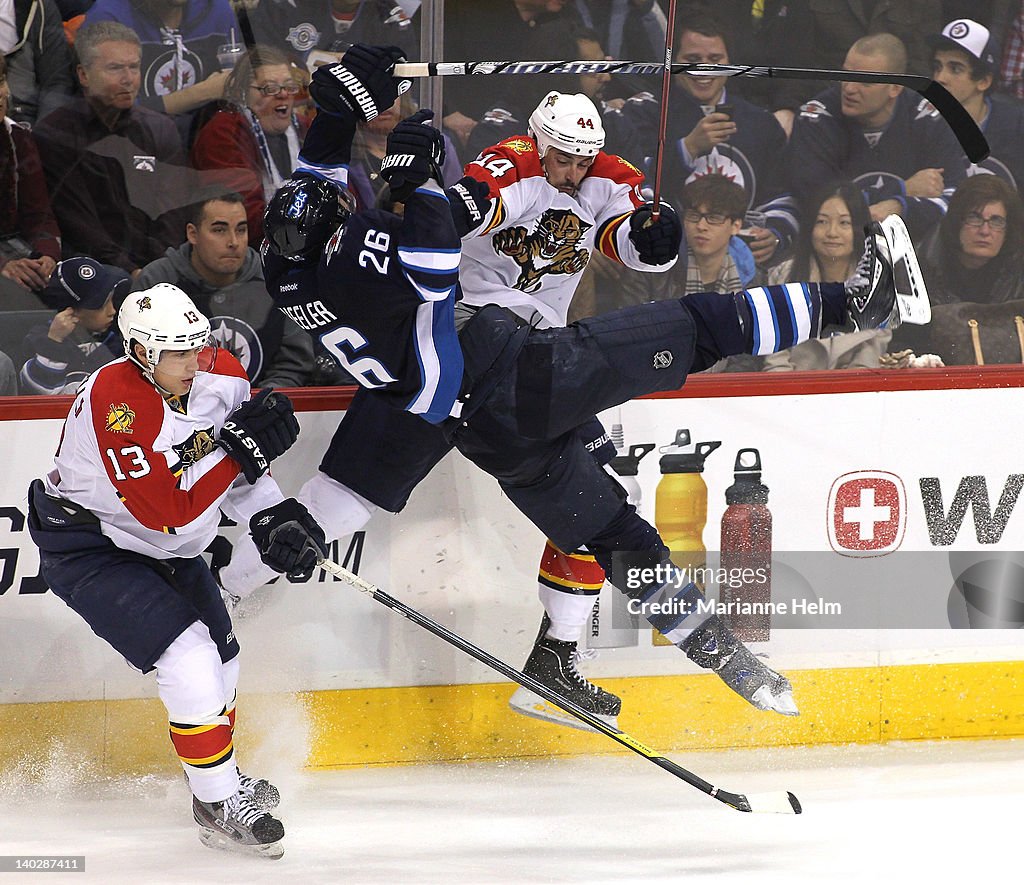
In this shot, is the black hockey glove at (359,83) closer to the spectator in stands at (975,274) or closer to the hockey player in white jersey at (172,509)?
the hockey player in white jersey at (172,509)

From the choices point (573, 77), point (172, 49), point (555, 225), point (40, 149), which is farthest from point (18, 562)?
point (573, 77)

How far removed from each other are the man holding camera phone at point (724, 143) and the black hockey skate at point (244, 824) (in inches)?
73.4

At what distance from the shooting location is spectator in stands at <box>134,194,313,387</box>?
10.7 ft

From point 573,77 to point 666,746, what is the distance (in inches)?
70.4

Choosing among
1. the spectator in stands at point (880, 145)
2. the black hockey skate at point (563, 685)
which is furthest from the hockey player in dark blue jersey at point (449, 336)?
the spectator in stands at point (880, 145)

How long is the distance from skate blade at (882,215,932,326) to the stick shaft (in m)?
1.13

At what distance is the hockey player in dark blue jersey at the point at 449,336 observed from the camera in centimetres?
280

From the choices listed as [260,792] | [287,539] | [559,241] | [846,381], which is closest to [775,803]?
[846,381]

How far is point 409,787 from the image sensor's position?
3346mm

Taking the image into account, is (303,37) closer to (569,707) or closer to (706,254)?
(706,254)

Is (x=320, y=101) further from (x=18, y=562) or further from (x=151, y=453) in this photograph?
(x=18, y=562)

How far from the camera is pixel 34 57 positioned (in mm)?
3119

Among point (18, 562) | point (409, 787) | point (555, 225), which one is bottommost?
point (409, 787)

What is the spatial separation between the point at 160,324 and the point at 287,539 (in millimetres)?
526
